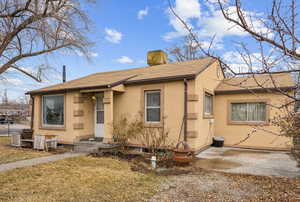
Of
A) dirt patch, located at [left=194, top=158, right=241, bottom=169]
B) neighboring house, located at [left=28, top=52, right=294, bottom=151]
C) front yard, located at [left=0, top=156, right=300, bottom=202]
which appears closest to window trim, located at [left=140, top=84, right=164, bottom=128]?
neighboring house, located at [left=28, top=52, right=294, bottom=151]

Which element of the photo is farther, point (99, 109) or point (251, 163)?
point (99, 109)

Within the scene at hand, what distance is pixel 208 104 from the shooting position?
1009 centimetres

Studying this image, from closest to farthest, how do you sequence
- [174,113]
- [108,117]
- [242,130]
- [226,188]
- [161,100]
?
[226,188], [174,113], [161,100], [108,117], [242,130]

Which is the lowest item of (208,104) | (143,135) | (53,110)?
(143,135)

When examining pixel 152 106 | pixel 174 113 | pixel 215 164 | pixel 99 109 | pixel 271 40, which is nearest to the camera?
pixel 271 40

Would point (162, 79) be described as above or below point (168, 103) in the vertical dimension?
above

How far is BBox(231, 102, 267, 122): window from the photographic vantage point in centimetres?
963

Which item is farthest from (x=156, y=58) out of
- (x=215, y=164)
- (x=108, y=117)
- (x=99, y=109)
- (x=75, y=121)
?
(x=215, y=164)

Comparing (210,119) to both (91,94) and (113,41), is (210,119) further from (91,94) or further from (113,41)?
(113,41)

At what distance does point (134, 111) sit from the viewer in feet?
30.5

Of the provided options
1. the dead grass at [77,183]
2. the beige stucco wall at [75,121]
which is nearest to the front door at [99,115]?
the beige stucco wall at [75,121]

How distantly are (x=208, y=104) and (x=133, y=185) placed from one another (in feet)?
21.3

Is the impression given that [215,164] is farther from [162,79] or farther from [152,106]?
[162,79]

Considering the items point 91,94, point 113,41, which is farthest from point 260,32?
point 113,41
